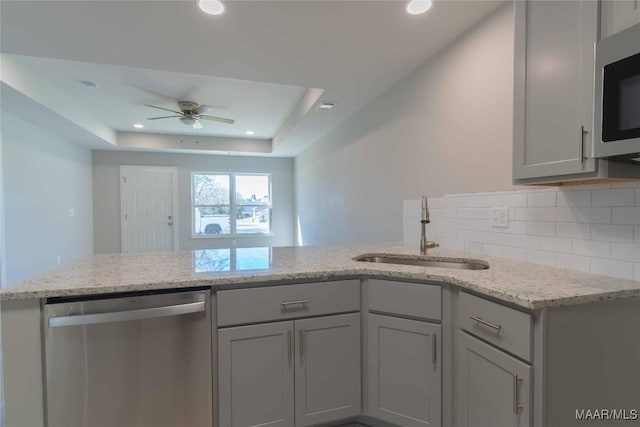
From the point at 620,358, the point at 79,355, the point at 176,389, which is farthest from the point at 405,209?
the point at 79,355

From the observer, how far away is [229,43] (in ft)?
7.37

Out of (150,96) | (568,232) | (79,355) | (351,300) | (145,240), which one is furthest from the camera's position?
(145,240)

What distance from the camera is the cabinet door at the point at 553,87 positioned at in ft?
3.73

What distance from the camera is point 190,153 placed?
6.62 metres

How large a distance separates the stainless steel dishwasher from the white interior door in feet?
19.0

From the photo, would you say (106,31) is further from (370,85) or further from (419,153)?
(419,153)

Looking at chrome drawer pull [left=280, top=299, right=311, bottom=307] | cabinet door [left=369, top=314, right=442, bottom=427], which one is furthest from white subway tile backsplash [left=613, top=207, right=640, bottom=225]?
chrome drawer pull [left=280, top=299, right=311, bottom=307]

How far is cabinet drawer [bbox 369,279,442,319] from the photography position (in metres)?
1.44

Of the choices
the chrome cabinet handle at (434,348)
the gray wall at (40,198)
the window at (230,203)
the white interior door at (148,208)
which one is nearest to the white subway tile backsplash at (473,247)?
the chrome cabinet handle at (434,348)

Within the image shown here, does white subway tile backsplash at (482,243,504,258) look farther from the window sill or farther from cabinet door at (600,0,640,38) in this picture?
the window sill

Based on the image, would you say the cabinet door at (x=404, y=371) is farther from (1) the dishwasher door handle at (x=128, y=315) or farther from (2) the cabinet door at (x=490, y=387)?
(1) the dishwasher door handle at (x=128, y=315)

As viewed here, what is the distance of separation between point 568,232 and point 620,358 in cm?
57

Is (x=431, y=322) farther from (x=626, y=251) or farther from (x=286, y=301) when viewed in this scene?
(x=626, y=251)

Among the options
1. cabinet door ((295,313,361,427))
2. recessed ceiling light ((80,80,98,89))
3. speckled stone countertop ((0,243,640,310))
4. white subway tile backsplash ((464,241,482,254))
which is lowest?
cabinet door ((295,313,361,427))
